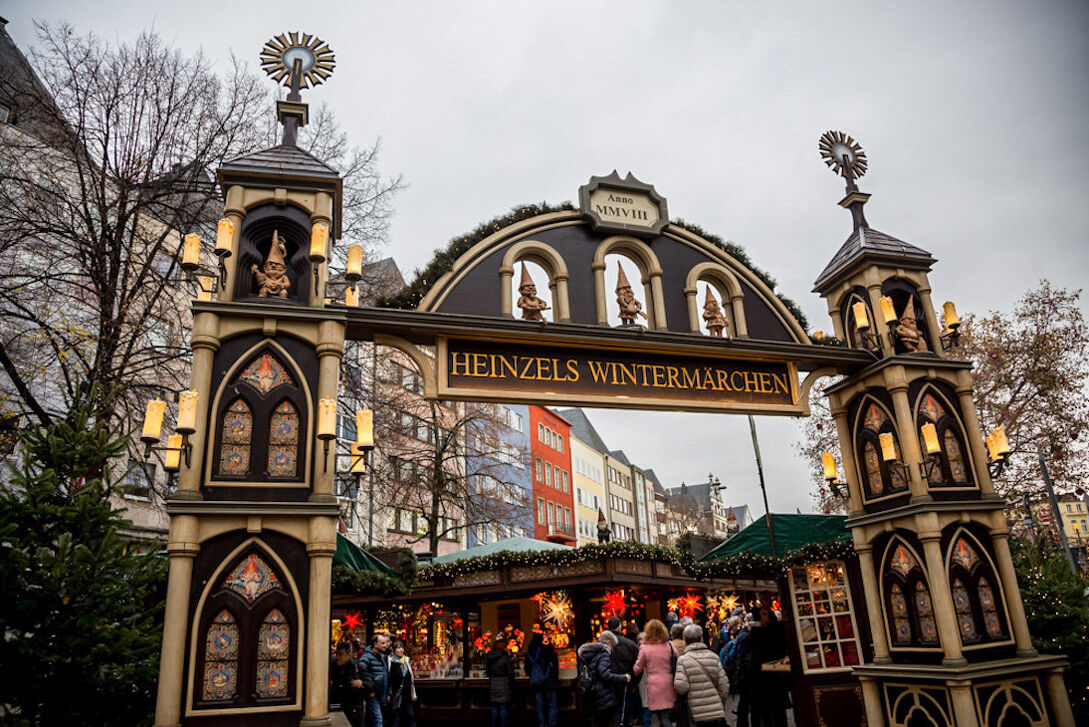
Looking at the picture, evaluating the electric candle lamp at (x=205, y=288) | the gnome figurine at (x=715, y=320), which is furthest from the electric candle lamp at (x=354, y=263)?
the gnome figurine at (x=715, y=320)

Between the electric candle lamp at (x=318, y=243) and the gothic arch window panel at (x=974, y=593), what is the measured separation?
313 inches

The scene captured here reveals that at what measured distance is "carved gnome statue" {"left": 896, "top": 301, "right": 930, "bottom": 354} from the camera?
31.7ft

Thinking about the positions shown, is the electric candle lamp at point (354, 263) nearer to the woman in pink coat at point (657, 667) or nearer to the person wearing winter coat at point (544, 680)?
the woman in pink coat at point (657, 667)

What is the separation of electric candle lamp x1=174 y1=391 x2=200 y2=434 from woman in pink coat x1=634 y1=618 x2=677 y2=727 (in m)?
5.10

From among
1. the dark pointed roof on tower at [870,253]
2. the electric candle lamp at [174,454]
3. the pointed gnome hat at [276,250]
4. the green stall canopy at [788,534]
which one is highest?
the dark pointed roof on tower at [870,253]

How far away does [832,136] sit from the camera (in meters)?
10.8

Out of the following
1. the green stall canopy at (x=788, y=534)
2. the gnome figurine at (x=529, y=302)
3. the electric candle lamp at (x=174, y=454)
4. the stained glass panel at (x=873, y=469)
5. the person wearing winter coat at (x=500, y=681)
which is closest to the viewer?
the electric candle lamp at (x=174, y=454)

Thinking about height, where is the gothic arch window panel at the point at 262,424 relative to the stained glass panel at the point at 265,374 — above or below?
below

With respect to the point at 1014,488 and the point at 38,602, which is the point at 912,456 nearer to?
the point at 38,602

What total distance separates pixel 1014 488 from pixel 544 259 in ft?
65.8

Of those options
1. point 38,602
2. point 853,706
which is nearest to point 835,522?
point 853,706

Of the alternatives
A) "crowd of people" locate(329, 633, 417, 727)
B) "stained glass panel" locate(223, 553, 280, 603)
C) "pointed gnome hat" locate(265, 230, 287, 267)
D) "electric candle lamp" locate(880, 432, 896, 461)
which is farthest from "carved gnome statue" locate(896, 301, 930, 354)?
"stained glass panel" locate(223, 553, 280, 603)

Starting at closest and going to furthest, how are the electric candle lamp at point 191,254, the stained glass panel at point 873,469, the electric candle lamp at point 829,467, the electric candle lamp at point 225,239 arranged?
the electric candle lamp at point 191,254
the electric candle lamp at point 225,239
the stained glass panel at point 873,469
the electric candle lamp at point 829,467

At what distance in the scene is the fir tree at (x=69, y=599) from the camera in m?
5.80
